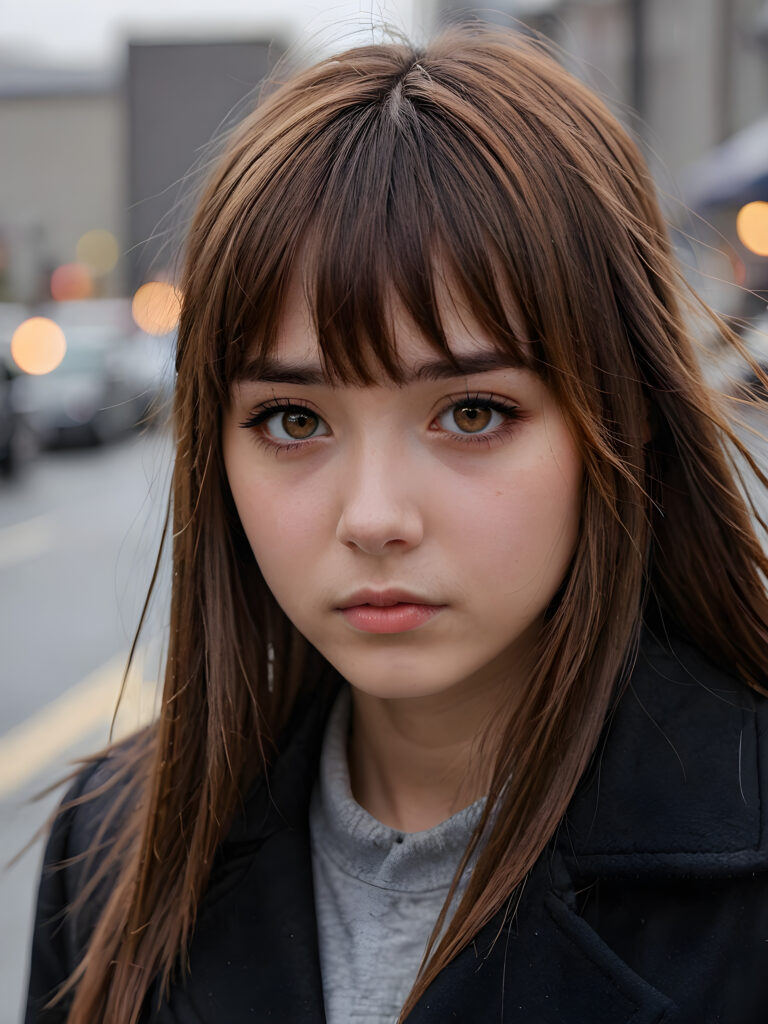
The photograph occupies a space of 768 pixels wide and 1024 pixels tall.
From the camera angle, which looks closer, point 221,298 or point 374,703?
point 221,298

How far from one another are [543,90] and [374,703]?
0.75 metres

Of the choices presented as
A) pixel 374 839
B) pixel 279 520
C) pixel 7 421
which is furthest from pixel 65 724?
pixel 7 421

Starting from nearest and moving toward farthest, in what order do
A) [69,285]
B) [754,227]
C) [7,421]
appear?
1. [7,421]
2. [754,227]
3. [69,285]

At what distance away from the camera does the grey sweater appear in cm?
134

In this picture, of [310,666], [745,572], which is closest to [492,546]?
[745,572]

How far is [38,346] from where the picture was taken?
49.5ft

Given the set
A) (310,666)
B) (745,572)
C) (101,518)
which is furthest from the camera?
(101,518)

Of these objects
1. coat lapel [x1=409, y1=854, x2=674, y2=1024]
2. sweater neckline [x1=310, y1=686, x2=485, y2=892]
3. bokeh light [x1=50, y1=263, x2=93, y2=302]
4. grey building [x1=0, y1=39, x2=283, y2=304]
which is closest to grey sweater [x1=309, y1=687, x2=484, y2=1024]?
sweater neckline [x1=310, y1=686, x2=485, y2=892]

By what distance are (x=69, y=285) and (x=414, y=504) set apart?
47.3m

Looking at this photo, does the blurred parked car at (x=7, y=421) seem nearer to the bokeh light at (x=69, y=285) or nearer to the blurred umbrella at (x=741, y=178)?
the blurred umbrella at (x=741, y=178)

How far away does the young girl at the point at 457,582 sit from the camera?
1.19 meters

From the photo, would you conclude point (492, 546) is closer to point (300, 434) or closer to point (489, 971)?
point (300, 434)

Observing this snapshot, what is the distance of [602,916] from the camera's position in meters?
1.24

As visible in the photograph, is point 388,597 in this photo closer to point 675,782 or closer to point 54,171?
point 675,782
